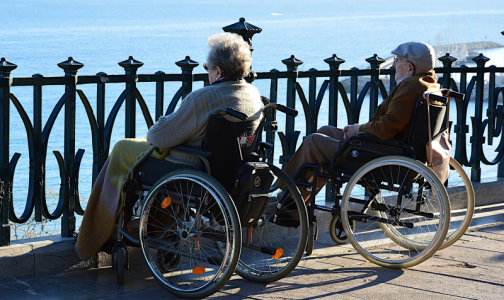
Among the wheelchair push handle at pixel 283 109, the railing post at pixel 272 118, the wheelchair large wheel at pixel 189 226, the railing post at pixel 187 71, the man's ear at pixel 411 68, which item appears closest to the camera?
the wheelchair large wheel at pixel 189 226

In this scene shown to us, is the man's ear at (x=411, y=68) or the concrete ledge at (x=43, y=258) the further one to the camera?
the man's ear at (x=411, y=68)

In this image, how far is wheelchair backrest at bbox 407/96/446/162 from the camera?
383 cm

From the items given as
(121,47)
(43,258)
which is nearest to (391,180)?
(43,258)

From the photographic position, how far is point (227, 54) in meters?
3.42

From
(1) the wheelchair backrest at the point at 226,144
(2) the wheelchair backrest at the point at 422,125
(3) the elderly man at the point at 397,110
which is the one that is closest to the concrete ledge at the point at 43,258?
(1) the wheelchair backrest at the point at 226,144

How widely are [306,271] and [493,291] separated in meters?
1.03

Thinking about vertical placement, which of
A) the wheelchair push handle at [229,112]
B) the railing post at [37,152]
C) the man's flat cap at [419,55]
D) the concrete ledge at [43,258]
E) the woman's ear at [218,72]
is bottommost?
the concrete ledge at [43,258]

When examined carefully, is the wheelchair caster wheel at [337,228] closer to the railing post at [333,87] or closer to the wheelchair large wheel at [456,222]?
the wheelchair large wheel at [456,222]

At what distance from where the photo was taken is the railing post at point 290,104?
185 inches

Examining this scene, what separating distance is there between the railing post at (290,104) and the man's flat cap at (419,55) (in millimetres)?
889

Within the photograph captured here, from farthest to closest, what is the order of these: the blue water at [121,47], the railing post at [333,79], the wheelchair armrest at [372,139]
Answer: the blue water at [121,47] < the railing post at [333,79] < the wheelchair armrest at [372,139]

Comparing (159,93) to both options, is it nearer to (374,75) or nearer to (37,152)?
(37,152)

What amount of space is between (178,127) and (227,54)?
1.49ft

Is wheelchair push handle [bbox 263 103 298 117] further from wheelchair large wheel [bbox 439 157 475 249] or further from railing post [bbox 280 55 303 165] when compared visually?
wheelchair large wheel [bbox 439 157 475 249]
